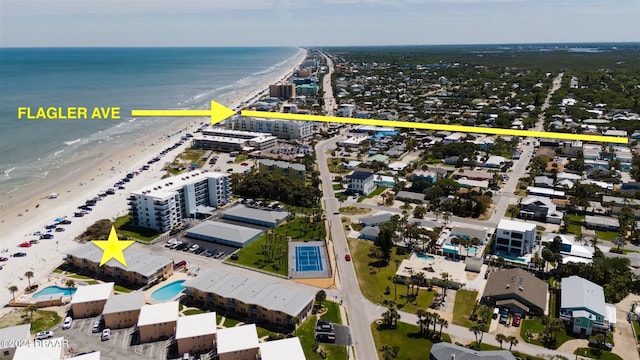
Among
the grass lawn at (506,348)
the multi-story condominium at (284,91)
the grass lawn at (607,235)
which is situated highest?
the multi-story condominium at (284,91)

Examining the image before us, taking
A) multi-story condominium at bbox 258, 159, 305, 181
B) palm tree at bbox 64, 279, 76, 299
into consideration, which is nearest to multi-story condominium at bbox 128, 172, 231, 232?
multi-story condominium at bbox 258, 159, 305, 181

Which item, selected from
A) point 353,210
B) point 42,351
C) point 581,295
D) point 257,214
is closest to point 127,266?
point 42,351

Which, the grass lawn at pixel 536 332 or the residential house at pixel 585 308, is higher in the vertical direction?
the residential house at pixel 585 308

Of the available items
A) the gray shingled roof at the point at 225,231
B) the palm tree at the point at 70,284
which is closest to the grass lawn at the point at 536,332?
the gray shingled roof at the point at 225,231

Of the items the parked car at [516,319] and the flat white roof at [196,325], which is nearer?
the flat white roof at [196,325]

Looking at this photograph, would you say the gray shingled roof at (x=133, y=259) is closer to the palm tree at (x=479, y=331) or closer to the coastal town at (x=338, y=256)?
the coastal town at (x=338, y=256)

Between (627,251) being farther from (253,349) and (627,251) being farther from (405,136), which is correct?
(405,136)

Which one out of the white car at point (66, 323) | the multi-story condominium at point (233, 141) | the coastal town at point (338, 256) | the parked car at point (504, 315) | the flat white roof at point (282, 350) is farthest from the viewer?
the multi-story condominium at point (233, 141)

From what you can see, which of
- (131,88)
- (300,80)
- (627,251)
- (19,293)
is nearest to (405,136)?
(627,251)
